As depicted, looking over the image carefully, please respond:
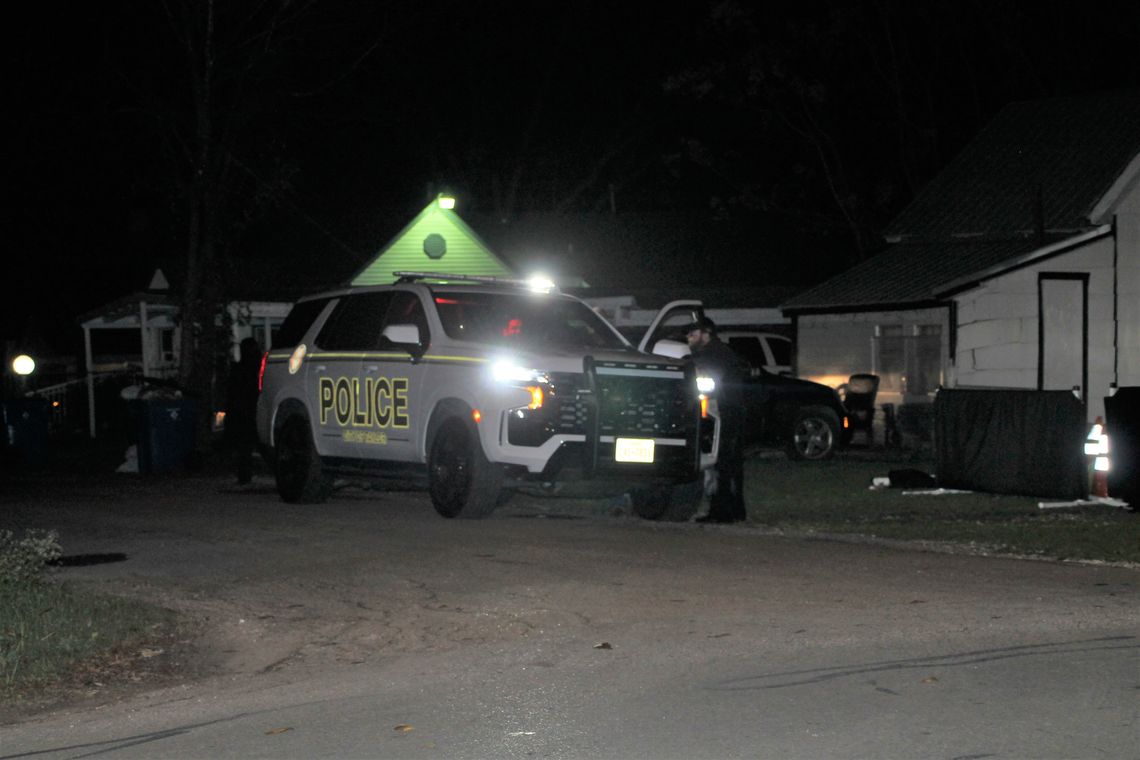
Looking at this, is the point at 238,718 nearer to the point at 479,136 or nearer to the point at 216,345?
the point at 216,345

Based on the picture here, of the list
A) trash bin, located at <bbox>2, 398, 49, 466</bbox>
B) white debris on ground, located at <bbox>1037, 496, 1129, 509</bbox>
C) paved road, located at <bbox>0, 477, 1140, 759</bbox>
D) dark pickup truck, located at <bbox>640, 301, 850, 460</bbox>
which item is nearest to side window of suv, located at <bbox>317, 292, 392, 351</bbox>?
paved road, located at <bbox>0, 477, 1140, 759</bbox>

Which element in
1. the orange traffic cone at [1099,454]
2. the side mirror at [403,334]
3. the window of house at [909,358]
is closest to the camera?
the side mirror at [403,334]

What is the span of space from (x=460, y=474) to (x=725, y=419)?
2440 mm

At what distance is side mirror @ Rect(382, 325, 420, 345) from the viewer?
1454 cm

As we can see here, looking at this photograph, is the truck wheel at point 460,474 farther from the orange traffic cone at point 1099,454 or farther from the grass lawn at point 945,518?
the orange traffic cone at point 1099,454

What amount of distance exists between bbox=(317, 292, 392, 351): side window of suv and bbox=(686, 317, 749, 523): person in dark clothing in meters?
3.04

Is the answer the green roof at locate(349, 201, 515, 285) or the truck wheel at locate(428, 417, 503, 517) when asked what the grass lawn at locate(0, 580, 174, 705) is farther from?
the green roof at locate(349, 201, 515, 285)

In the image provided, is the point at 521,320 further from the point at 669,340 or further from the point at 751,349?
the point at 751,349

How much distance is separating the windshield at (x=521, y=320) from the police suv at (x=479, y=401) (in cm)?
1

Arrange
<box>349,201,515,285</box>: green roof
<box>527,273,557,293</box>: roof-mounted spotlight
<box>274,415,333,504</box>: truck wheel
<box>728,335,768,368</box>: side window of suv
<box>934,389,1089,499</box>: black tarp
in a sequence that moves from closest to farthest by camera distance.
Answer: <box>527,273,557,293</box>: roof-mounted spotlight, <box>934,389,1089,499</box>: black tarp, <box>274,415,333,504</box>: truck wheel, <box>728,335,768,368</box>: side window of suv, <box>349,201,515,285</box>: green roof

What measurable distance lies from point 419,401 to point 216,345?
18587 millimetres

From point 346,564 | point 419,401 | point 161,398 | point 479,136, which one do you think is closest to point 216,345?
point 161,398

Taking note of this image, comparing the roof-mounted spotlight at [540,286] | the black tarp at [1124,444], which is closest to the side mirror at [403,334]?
the roof-mounted spotlight at [540,286]

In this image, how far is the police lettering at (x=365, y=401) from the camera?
15164 millimetres
